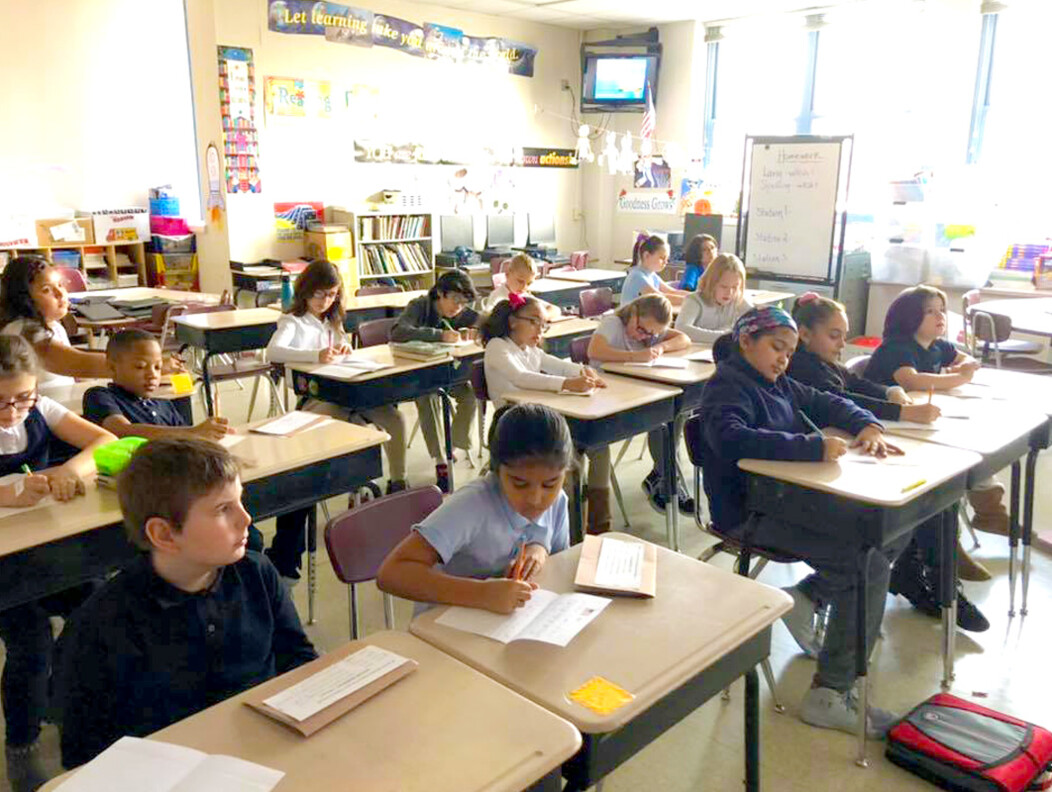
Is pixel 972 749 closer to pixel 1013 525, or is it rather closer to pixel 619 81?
pixel 1013 525

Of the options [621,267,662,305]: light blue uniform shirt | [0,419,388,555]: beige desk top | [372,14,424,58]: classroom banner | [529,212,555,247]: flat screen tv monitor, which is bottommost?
[0,419,388,555]: beige desk top

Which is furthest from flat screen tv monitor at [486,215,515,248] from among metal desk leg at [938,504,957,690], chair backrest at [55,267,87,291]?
metal desk leg at [938,504,957,690]

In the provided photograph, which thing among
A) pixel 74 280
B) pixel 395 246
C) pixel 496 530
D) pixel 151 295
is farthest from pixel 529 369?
pixel 395 246

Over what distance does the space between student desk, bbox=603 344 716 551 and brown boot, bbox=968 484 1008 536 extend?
49.8 inches

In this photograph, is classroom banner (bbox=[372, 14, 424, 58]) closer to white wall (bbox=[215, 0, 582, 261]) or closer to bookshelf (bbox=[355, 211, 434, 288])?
white wall (bbox=[215, 0, 582, 261])

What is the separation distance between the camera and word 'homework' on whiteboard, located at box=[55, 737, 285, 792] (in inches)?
43.1

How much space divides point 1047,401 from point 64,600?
341cm

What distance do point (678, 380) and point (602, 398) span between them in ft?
1.62

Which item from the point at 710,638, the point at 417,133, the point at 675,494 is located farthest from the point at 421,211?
the point at 710,638

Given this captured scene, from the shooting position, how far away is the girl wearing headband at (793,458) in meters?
2.36

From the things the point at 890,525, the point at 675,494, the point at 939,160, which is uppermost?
the point at 939,160

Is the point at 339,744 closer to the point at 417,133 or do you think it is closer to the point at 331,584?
the point at 331,584

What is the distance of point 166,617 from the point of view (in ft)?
4.70

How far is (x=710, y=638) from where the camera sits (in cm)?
152
